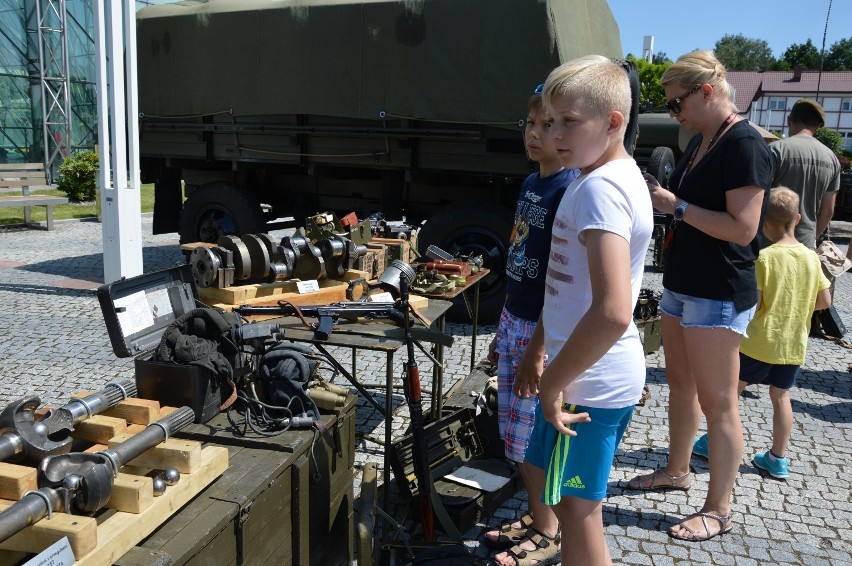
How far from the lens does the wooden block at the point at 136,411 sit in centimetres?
231

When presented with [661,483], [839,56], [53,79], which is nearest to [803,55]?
[839,56]

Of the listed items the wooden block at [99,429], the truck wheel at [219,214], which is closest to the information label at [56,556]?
the wooden block at [99,429]

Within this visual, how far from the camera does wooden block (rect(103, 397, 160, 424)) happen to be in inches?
91.0

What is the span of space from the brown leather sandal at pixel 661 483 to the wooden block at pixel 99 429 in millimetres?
2738

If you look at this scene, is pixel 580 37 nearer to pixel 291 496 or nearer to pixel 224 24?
pixel 224 24

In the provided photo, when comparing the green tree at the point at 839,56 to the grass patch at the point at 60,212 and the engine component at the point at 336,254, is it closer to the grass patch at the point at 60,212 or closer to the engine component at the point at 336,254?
the grass patch at the point at 60,212

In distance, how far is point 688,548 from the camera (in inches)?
132

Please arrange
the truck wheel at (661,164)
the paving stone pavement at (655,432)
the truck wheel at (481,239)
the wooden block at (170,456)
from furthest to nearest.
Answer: the truck wheel at (661,164) → the truck wheel at (481,239) → the paving stone pavement at (655,432) → the wooden block at (170,456)

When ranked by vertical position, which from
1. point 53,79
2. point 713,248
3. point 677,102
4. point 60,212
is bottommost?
point 60,212

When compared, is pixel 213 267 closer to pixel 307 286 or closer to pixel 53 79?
pixel 307 286

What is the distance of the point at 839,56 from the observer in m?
90.5

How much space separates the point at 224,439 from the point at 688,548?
7.20 feet

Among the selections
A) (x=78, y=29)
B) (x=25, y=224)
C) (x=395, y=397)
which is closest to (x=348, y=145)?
(x=395, y=397)

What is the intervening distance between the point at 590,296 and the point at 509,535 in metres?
1.61
